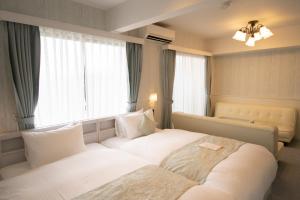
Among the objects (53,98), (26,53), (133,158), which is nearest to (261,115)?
(133,158)

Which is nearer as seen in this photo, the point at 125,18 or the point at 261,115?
the point at 125,18

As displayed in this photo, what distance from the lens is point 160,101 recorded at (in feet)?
13.2

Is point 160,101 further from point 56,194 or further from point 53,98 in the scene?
point 56,194

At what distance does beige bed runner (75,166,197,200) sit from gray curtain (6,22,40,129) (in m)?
1.40

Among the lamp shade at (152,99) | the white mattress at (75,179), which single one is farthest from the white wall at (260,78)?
the white mattress at (75,179)

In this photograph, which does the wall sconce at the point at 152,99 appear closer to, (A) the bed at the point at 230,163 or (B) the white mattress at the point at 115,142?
(A) the bed at the point at 230,163

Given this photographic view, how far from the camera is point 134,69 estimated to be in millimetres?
3330

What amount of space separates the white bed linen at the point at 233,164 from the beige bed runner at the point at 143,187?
1.00ft

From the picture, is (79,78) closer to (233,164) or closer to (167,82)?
(167,82)

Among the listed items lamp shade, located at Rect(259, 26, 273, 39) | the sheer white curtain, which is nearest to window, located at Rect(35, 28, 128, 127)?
the sheer white curtain

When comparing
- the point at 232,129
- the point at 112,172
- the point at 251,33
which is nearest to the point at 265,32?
the point at 251,33

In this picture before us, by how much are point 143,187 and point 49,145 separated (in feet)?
4.09

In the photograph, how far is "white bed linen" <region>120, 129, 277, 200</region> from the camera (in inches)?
62.0

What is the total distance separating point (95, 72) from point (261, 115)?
407cm
